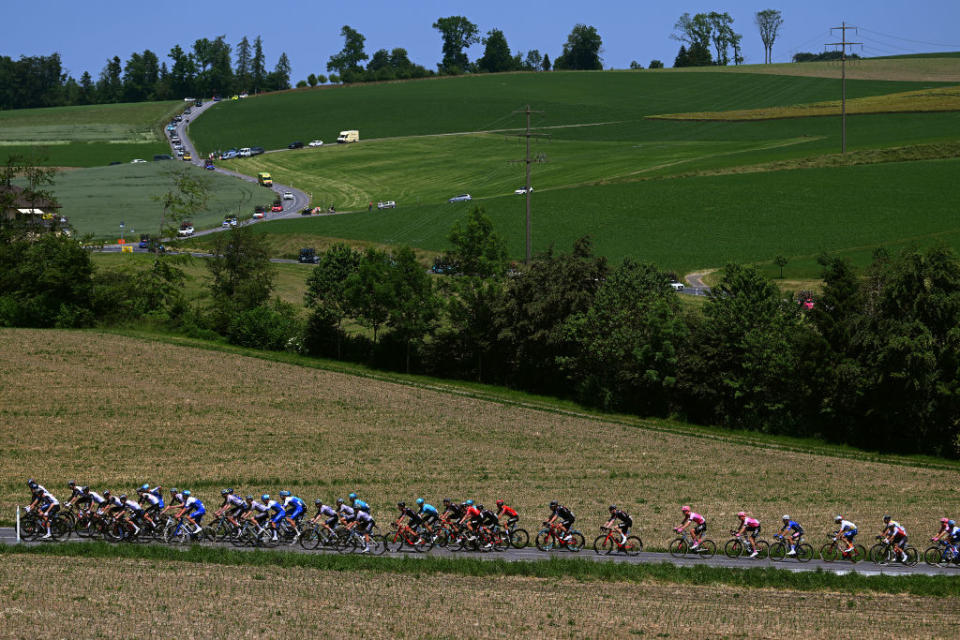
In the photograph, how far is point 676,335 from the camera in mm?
63875

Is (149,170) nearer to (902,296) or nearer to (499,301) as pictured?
(499,301)

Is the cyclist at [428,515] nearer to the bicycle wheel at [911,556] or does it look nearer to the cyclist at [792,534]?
the cyclist at [792,534]

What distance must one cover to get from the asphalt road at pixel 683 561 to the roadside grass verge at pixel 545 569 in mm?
764

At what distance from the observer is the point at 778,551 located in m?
33.8

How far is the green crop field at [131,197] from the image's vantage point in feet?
429

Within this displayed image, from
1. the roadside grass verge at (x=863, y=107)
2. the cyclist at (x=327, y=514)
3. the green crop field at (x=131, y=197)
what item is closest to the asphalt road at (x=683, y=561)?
the cyclist at (x=327, y=514)

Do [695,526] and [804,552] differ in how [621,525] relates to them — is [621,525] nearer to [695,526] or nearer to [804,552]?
[695,526]

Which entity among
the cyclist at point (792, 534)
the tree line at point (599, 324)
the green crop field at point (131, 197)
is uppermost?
the green crop field at point (131, 197)

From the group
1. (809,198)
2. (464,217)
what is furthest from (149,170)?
(809,198)

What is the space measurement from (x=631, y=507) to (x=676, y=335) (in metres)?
25.4

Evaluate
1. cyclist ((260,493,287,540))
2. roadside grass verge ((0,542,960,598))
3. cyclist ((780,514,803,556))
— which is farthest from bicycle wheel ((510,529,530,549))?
cyclist ((780,514,803,556))

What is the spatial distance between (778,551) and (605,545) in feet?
17.4

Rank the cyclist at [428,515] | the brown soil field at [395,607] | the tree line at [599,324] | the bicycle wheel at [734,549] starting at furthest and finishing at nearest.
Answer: the tree line at [599,324], the bicycle wheel at [734,549], the cyclist at [428,515], the brown soil field at [395,607]

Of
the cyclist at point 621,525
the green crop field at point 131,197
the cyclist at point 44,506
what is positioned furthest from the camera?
the green crop field at point 131,197
